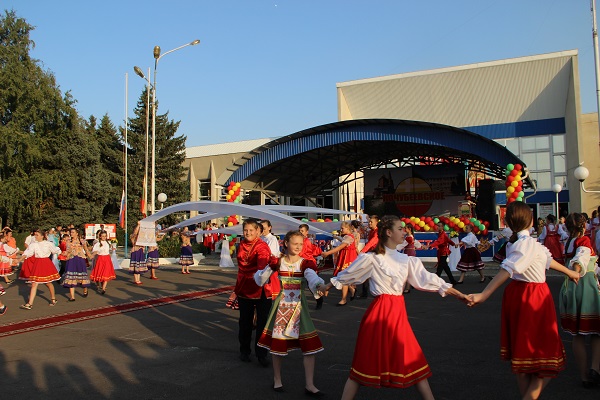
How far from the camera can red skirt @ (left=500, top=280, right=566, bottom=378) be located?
411cm

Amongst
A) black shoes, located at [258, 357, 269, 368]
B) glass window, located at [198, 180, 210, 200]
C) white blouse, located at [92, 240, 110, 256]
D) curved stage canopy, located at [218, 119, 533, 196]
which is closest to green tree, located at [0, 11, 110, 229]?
glass window, located at [198, 180, 210, 200]

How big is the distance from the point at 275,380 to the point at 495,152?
71.7ft

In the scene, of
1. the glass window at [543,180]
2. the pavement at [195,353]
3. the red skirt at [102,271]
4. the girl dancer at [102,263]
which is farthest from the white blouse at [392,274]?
the glass window at [543,180]

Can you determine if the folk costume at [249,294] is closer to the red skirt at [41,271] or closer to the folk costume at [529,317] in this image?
the folk costume at [529,317]

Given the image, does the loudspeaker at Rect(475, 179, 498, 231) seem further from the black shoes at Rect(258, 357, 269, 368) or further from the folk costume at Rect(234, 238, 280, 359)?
the black shoes at Rect(258, 357, 269, 368)

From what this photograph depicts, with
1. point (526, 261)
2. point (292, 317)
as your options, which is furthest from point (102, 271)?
point (526, 261)

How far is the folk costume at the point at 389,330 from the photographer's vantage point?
409 cm

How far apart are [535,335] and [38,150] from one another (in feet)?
128

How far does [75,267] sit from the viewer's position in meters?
12.7

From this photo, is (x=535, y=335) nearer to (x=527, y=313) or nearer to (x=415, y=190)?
(x=527, y=313)

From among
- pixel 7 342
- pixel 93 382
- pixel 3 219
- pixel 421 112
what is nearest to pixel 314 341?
pixel 93 382

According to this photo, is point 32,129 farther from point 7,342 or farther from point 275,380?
point 275,380

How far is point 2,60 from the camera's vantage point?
121 feet

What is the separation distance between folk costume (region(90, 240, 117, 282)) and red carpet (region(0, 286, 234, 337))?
194 centimetres
